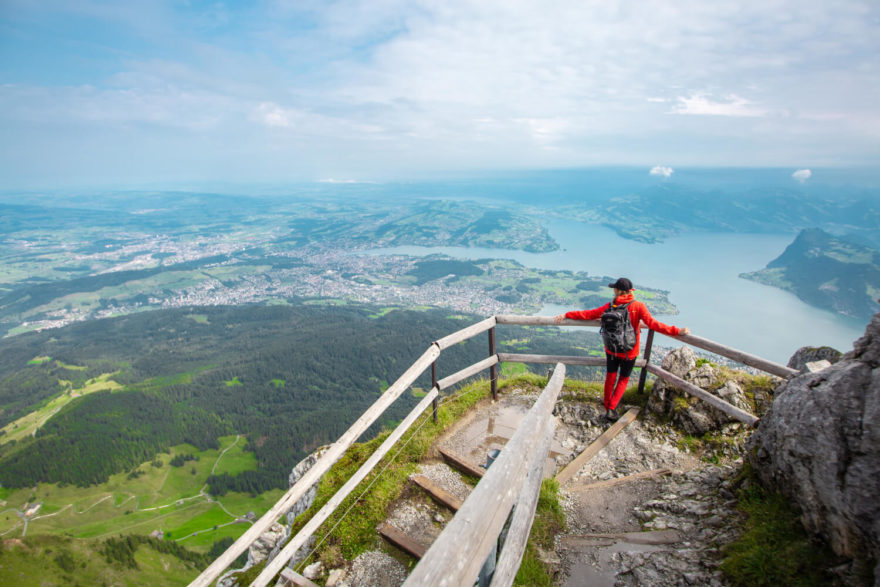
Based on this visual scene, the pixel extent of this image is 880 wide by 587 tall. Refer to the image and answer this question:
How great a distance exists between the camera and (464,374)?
6805 mm

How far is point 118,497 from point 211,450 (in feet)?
54.8

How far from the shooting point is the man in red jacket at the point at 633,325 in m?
6.20

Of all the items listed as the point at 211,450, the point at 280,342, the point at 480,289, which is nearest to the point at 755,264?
the point at 480,289

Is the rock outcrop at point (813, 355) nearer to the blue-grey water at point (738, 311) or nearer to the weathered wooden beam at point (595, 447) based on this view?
the weathered wooden beam at point (595, 447)

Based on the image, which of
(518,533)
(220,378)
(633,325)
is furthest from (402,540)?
(220,378)

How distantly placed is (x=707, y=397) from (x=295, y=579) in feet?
21.1

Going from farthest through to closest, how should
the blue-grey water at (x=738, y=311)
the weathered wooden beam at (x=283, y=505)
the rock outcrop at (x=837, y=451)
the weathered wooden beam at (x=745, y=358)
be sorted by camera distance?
the blue-grey water at (x=738, y=311), the weathered wooden beam at (x=745, y=358), the weathered wooden beam at (x=283, y=505), the rock outcrop at (x=837, y=451)

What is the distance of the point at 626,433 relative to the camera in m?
6.63

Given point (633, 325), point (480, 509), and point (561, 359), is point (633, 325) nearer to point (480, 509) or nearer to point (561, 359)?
point (561, 359)

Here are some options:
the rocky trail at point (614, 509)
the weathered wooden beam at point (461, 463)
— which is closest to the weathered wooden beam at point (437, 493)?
the rocky trail at point (614, 509)

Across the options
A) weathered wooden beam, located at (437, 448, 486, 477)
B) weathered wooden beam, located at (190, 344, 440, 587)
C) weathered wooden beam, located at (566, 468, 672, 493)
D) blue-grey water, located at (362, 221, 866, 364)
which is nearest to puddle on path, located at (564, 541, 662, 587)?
weathered wooden beam, located at (566, 468, 672, 493)

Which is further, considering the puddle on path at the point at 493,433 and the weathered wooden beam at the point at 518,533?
the puddle on path at the point at 493,433

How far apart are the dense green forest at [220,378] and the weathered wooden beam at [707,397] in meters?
62.6

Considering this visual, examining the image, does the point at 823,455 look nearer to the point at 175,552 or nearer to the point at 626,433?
the point at 626,433
